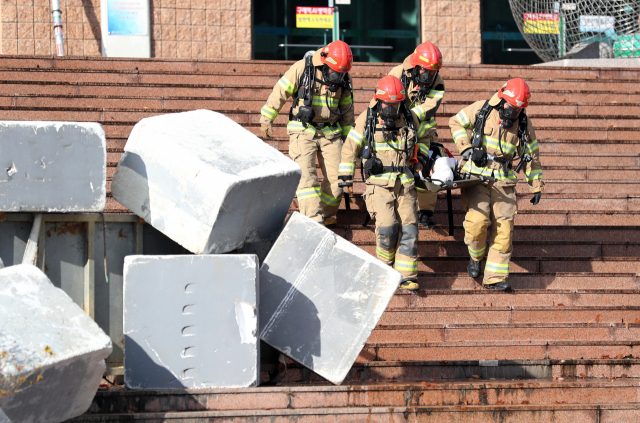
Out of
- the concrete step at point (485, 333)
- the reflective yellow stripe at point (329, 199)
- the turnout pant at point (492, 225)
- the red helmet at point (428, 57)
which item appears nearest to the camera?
the concrete step at point (485, 333)

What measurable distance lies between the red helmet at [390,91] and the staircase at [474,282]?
1431 mm

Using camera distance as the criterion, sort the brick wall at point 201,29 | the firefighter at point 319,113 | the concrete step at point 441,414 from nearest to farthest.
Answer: the concrete step at point 441,414
the firefighter at point 319,113
the brick wall at point 201,29

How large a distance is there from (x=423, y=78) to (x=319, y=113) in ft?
3.35

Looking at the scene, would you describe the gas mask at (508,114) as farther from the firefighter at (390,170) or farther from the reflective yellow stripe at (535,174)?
the firefighter at (390,170)

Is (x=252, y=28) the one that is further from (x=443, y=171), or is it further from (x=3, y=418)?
(x=3, y=418)

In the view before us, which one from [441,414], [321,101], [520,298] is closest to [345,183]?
[321,101]

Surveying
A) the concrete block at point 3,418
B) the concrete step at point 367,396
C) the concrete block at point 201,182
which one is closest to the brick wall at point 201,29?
the concrete block at point 201,182

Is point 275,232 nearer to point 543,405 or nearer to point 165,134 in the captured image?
point 165,134

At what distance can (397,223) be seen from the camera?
6.62 meters

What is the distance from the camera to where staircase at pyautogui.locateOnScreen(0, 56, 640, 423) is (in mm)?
4512

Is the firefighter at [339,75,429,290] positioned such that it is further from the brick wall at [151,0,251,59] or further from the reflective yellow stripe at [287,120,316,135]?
the brick wall at [151,0,251,59]

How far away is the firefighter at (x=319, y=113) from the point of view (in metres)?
7.02

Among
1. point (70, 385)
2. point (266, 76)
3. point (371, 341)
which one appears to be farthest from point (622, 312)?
point (266, 76)

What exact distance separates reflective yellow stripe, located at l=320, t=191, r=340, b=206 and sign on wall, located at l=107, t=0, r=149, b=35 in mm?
6668
